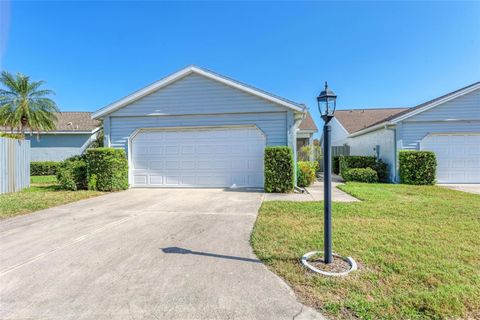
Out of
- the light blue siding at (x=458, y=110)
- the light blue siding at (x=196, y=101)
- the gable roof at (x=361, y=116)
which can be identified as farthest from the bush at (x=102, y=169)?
the gable roof at (x=361, y=116)

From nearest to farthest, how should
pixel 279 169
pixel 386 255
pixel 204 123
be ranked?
pixel 386 255 → pixel 279 169 → pixel 204 123

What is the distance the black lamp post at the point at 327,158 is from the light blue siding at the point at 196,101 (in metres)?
6.44

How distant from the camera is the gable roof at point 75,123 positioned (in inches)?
742

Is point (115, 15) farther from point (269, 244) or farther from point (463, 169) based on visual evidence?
point (463, 169)

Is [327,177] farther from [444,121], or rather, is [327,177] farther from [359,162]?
[444,121]

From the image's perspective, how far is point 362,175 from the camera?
12.1 meters

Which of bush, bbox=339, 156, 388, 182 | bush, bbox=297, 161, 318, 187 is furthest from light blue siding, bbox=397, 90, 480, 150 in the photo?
bush, bbox=297, 161, 318, 187

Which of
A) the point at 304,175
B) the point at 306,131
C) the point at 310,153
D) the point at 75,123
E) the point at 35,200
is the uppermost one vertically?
the point at 75,123

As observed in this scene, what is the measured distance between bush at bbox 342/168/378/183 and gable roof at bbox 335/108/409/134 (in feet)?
29.1

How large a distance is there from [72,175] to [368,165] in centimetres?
1378

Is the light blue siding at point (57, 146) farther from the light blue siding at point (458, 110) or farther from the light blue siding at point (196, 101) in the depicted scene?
the light blue siding at point (458, 110)

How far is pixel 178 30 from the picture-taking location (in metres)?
10.9

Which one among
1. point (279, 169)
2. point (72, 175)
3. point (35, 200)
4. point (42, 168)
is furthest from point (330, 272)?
point (42, 168)

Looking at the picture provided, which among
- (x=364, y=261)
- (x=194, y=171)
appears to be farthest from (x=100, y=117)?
(x=364, y=261)
